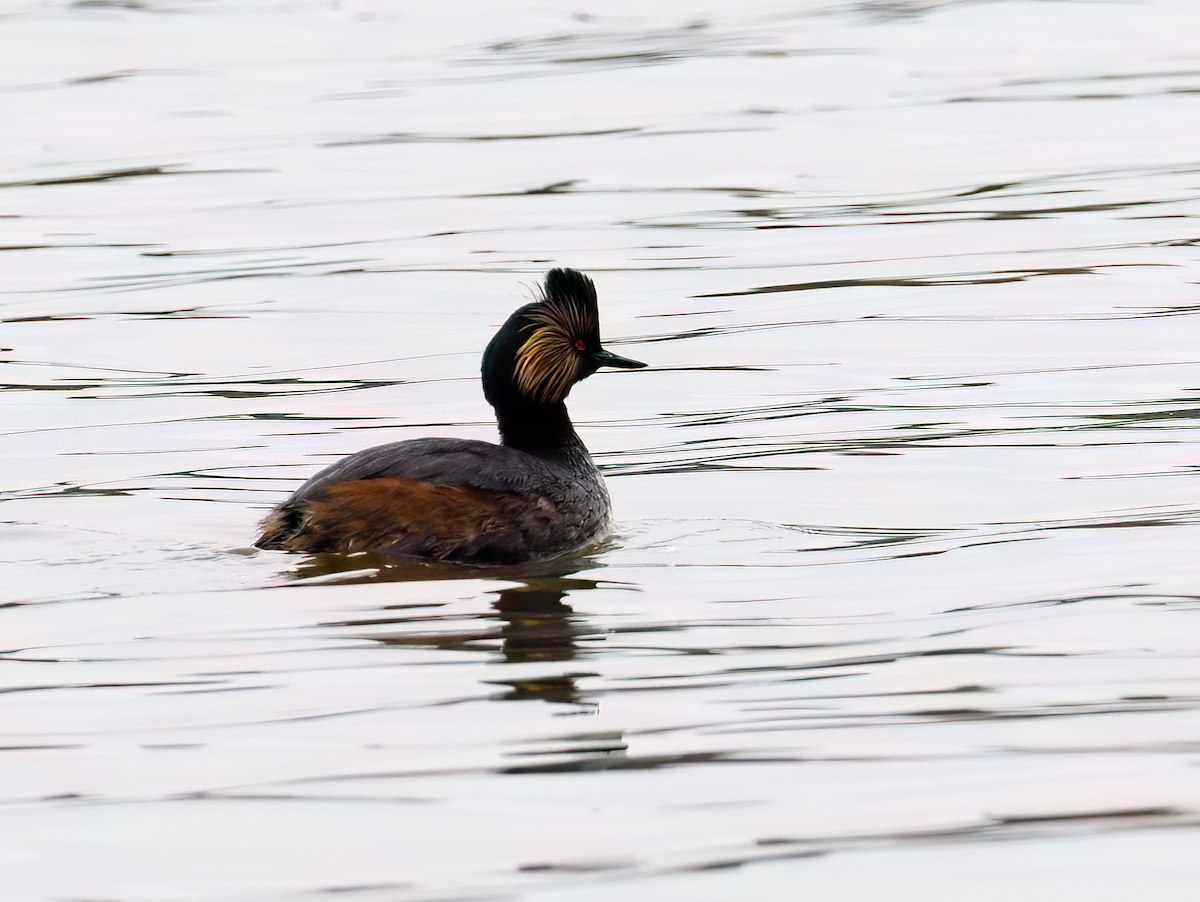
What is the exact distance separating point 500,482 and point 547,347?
31.1 inches

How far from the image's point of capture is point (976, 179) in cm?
1781

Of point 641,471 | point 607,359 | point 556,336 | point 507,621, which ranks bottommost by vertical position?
point 641,471

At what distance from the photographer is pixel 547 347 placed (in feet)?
29.1

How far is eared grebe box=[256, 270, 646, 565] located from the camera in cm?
801

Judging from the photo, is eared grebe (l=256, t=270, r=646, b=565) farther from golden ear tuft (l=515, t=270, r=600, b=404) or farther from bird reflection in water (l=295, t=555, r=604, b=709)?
bird reflection in water (l=295, t=555, r=604, b=709)

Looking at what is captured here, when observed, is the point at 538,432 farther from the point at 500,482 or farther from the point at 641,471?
the point at 641,471

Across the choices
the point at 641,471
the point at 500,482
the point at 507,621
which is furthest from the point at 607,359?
the point at 507,621

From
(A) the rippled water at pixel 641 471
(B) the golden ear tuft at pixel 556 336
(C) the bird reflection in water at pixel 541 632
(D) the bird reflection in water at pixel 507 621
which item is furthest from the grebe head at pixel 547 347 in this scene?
(C) the bird reflection in water at pixel 541 632

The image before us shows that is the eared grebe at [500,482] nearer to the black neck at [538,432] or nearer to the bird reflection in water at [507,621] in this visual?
the black neck at [538,432]

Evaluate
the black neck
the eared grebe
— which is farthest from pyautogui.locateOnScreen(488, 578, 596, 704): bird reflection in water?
the black neck

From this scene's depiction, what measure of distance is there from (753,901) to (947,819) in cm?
66

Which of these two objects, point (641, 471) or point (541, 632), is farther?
point (641, 471)

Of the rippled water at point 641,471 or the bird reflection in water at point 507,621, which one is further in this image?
the bird reflection in water at point 507,621

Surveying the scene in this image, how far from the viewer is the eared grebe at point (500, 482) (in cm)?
801
